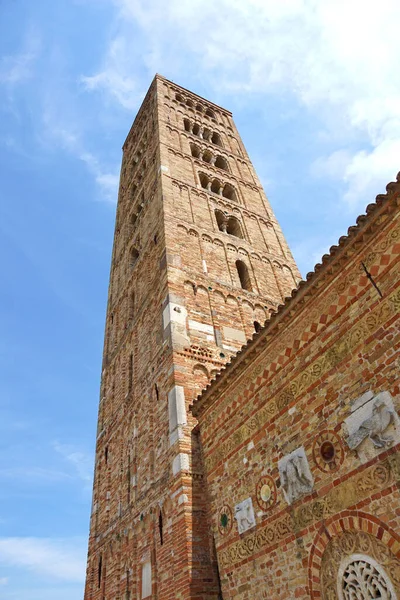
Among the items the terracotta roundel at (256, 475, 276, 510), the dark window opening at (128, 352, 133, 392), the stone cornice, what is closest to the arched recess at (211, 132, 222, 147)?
the dark window opening at (128, 352, 133, 392)

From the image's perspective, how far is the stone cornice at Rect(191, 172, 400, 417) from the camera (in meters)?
4.67

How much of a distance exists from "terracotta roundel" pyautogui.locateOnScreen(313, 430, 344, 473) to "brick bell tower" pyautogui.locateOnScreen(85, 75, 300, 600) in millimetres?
2566

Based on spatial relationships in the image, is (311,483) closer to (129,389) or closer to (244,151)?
(129,389)

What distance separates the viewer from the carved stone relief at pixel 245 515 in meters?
5.59

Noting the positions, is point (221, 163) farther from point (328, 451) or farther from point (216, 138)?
point (328, 451)

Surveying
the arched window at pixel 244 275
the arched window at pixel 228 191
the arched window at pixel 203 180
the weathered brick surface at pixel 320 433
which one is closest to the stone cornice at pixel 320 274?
the weathered brick surface at pixel 320 433

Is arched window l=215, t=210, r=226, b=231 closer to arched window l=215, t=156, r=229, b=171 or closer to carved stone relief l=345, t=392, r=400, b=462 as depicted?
arched window l=215, t=156, r=229, b=171

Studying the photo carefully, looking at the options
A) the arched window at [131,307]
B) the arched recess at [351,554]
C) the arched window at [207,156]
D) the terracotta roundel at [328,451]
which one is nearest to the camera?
the arched recess at [351,554]

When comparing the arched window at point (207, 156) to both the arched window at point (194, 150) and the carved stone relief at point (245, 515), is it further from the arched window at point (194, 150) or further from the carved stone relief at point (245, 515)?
the carved stone relief at point (245, 515)

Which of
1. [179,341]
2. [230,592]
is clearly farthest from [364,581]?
[179,341]

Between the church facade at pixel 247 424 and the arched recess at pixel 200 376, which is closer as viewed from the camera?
the church facade at pixel 247 424

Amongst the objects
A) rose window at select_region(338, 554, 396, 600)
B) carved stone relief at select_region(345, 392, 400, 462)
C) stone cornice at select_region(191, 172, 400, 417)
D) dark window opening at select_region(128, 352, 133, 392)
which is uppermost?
dark window opening at select_region(128, 352, 133, 392)

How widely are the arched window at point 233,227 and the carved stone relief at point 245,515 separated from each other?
9.28 m

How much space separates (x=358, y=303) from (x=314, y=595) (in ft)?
9.99
